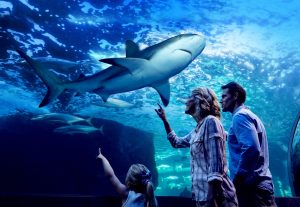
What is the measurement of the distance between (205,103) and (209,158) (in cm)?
56

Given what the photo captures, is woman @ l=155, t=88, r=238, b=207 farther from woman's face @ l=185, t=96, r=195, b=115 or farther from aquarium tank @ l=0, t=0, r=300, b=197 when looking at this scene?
aquarium tank @ l=0, t=0, r=300, b=197

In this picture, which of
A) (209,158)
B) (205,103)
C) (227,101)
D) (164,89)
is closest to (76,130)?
(164,89)

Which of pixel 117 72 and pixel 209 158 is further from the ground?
pixel 117 72

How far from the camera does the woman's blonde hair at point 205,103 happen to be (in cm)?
247

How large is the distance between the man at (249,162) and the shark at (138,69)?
3381 mm

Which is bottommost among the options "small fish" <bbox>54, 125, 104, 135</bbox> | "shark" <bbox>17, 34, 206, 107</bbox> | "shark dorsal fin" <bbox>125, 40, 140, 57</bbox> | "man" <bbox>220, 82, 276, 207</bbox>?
"small fish" <bbox>54, 125, 104, 135</bbox>

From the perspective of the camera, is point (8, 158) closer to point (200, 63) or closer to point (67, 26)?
point (67, 26)

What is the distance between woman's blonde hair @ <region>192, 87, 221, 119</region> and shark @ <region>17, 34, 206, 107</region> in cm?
326

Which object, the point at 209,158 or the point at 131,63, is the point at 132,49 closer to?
the point at 131,63

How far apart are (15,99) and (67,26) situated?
9.21 m

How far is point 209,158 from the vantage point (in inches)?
85.1

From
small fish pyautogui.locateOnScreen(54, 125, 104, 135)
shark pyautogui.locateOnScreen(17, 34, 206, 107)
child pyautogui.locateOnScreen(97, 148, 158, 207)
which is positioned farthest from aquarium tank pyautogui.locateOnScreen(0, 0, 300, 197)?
child pyautogui.locateOnScreen(97, 148, 158, 207)

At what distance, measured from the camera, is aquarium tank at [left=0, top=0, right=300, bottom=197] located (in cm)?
669

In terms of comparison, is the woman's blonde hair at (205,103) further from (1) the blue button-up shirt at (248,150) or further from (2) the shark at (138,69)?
(2) the shark at (138,69)
